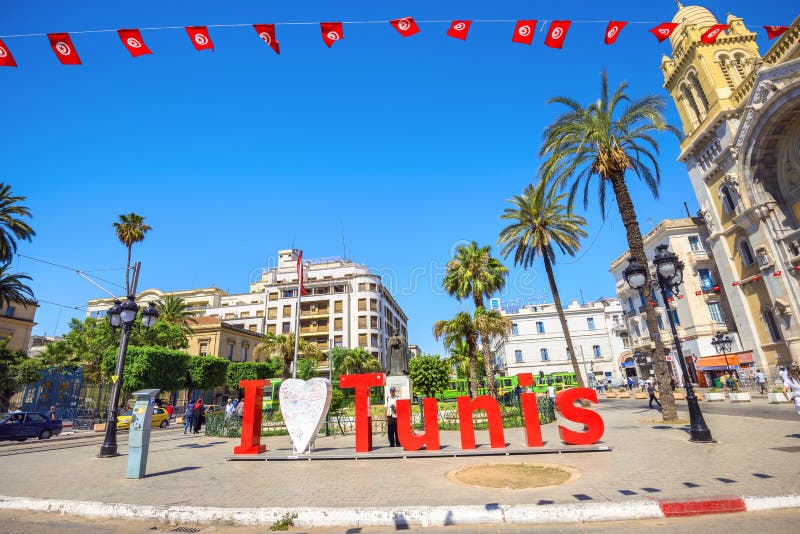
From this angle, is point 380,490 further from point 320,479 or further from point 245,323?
point 245,323

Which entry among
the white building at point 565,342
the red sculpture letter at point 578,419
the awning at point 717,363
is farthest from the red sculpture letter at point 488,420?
the white building at point 565,342

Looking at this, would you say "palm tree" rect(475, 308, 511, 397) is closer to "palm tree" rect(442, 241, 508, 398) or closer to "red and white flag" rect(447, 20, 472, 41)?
"palm tree" rect(442, 241, 508, 398)

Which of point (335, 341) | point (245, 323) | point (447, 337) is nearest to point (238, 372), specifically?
point (335, 341)

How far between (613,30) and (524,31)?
2.67 metres

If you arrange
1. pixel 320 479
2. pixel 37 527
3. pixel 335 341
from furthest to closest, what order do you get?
pixel 335 341, pixel 320 479, pixel 37 527

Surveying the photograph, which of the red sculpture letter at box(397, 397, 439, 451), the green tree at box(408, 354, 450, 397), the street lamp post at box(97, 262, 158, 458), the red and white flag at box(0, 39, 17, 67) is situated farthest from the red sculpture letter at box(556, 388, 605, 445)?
the green tree at box(408, 354, 450, 397)

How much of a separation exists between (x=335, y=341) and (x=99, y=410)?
111ft

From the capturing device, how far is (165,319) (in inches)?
1730

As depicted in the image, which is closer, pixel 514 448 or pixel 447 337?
pixel 514 448

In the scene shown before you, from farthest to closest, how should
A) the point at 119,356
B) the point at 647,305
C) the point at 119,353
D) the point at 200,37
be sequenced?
the point at 647,305 → the point at 119,356 → the point at 119,353 → the point at 200,37

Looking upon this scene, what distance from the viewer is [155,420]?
91.7 ft

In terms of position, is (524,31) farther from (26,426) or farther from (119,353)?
(26,426)

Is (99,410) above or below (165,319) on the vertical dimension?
A: below

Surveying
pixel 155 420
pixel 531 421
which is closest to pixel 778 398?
pixel 531 421
